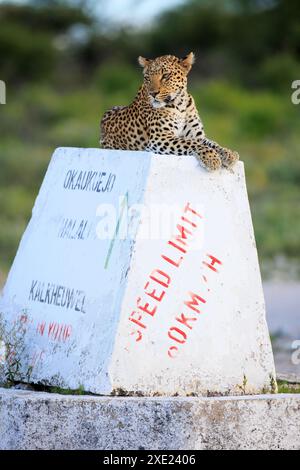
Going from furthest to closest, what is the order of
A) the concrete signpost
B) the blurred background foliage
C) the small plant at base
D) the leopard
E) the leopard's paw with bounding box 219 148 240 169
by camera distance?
1. the blurred background foliage
2. the leopard
3. the small plant at base
4. the leopard's paw with bounding box 219 148 240 169
5. the concrete signpost

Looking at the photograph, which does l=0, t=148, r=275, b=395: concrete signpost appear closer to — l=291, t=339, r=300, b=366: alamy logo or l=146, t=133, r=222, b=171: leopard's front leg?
l=146, t=133, r=222, b=171: leopard's front leg

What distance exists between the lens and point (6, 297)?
8.51 meters

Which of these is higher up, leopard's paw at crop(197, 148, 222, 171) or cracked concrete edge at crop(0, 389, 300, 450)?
leopard's paw at crop(197, 148, 222, 171)

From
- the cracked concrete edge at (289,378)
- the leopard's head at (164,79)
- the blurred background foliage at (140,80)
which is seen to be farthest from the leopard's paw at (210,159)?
the blurred background foliage at (140,80)

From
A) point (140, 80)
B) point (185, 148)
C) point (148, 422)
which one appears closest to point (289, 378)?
point (185, 148)

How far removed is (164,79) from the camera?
28.0 feet

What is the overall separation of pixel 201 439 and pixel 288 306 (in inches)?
272

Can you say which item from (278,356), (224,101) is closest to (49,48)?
(224,101)

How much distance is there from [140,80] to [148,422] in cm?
2779

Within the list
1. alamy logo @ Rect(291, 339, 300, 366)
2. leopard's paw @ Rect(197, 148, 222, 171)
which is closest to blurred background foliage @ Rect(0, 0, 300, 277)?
alamy logo @ Rect(291, 339, 300, 366)

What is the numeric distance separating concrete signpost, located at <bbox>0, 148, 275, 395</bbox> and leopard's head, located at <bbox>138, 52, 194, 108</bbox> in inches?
33.0

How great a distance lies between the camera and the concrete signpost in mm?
7211

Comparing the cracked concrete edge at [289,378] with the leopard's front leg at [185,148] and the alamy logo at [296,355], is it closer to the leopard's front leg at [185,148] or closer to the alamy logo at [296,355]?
the leopard's front leg at [185,148]

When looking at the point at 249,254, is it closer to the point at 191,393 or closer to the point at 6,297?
the point at 191,393
